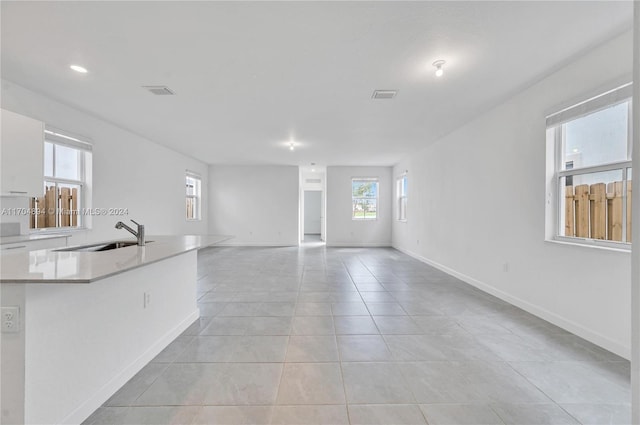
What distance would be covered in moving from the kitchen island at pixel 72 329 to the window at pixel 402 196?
6.63 metres

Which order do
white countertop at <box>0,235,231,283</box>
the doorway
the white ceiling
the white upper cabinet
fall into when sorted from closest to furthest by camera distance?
white countertop at <box>0,235,231,283</box> < the white ceiling < the white upper cabinet < the doorway

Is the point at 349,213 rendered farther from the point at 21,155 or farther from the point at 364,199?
the point at 21,155

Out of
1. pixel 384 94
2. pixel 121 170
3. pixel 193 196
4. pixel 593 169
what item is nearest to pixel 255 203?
pixel 193 196

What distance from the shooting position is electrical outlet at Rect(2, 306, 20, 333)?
121 centimetres

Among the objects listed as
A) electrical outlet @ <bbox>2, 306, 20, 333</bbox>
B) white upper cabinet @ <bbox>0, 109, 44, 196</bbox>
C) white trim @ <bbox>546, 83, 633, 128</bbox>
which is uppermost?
white trim @ <bbox>546, 83, 633, 128</bbox>

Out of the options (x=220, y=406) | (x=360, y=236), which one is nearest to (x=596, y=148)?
(x=220, y=406)

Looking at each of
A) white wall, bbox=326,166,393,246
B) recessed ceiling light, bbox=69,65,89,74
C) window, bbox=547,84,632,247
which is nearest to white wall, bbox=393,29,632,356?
window, bbox=547,84,632,247

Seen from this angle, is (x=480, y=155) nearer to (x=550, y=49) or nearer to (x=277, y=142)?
(x=550, y=49)

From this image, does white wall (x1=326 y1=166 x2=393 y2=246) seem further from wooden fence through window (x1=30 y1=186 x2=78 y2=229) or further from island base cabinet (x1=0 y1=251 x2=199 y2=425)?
island base cabinet (x1=0 y1=251 x2=199 y2=425)

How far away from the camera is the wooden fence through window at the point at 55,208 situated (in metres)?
3.56

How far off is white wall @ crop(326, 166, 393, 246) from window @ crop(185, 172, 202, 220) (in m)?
4.06

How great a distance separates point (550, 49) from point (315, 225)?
1196 cm

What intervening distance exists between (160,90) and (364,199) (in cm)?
678

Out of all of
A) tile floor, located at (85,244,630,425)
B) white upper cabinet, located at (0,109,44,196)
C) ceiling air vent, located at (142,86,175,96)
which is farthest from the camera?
ceiling air vent, located at (142,86,175,96)
